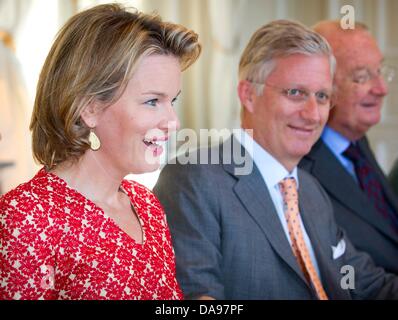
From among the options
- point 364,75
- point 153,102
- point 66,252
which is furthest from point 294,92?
point 66,252

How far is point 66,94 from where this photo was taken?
3.79 feet

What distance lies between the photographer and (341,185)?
6.46 feet

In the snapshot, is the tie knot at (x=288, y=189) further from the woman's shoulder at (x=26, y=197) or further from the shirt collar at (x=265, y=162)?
the woman's shoulder at (x=26, y=197)

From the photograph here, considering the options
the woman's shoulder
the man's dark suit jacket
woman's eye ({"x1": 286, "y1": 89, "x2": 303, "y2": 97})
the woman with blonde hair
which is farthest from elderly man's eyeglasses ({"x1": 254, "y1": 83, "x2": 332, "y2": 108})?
the woman's shoulder

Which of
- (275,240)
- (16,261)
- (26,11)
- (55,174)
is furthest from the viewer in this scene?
(26,11)

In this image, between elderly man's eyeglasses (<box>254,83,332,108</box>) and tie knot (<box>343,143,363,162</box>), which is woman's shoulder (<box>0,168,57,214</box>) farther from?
tie knot (<box>343,143,363,162</box>)

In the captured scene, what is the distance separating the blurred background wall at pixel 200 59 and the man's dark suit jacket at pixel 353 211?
28 centimetres

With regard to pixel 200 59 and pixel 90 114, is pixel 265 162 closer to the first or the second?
pixel 200 59

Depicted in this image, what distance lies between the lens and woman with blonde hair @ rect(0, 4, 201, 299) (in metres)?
1.09

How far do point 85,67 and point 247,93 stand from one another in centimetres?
70
